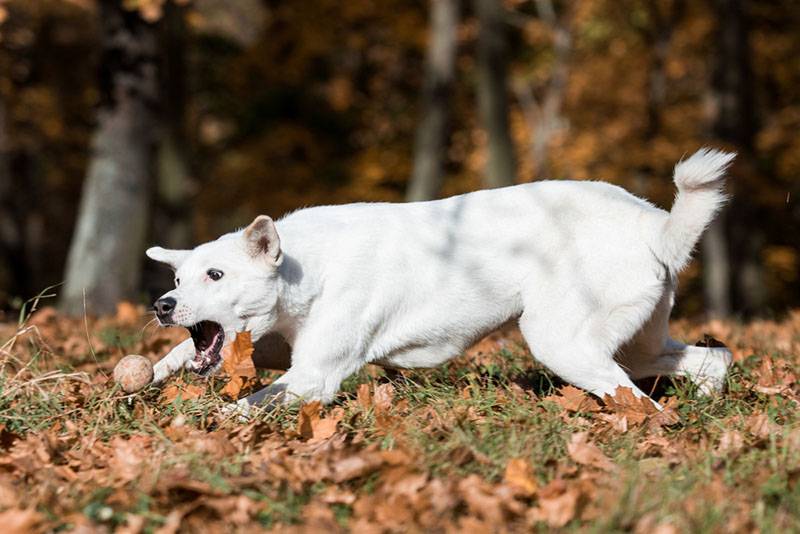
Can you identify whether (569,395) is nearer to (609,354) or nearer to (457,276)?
(609,354)

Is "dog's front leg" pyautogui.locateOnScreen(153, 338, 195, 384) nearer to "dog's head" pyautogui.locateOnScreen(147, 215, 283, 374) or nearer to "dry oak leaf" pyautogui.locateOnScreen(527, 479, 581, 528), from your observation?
"dog's head" pyautogui.locateOnScreen(147, 215, 283, 374)

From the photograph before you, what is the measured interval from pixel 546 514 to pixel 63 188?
33615mm

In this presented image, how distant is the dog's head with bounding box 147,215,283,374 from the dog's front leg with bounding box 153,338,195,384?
0.13 meters

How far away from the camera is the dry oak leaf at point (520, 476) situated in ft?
10.7

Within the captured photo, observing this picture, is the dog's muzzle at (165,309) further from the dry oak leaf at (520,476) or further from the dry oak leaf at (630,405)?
the dry oak leaf at (630,405)

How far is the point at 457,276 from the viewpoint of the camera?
483 centimetres

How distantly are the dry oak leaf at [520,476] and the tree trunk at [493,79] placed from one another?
40.1ft

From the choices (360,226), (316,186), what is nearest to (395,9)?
(316,186)

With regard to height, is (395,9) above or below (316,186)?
above

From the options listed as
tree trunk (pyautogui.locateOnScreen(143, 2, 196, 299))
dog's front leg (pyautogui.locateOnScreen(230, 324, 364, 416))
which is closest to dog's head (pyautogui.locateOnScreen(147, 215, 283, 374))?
dog's front leg (pyautogui.locateOnScreen(230, 324, 364, 416))

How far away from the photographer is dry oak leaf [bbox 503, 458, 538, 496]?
3.26 meters

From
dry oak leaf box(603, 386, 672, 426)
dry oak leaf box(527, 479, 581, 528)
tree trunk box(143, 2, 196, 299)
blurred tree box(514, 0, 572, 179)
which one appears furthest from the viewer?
blurred tree box(514, 0, 572, 179)

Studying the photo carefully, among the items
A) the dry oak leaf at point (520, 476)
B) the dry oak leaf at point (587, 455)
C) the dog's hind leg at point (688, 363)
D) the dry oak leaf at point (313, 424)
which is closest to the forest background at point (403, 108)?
the dog's hind leg at point (688, 363)

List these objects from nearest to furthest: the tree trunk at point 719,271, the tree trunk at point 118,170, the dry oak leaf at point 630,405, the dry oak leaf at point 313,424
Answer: the dry oak leaf at point 313,424
the dry oak leaf at point 630,405
the tree trunk at point 118,170
the tree trunk at point 719,271
